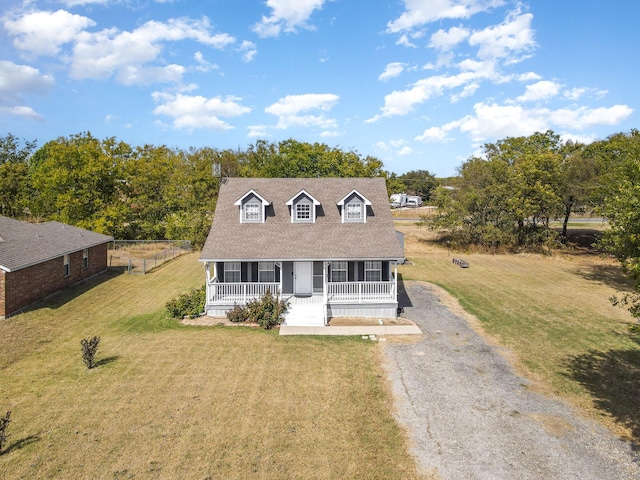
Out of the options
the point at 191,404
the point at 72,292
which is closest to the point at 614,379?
the point at 191,404

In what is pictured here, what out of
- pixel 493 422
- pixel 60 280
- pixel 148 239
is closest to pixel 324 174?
pixel 148 239

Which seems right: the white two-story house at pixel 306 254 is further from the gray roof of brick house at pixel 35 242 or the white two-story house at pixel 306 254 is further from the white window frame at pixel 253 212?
the gray roof of brick house at pixel 35 242

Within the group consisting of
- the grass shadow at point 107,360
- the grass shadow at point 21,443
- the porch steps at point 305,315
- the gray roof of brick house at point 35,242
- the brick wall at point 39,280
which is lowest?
the grass shadow at point 21,443

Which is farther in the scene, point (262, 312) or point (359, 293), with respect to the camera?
point (359, 293)

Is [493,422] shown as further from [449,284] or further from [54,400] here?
[449,284]

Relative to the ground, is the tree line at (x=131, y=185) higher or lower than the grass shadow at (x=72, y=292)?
higher

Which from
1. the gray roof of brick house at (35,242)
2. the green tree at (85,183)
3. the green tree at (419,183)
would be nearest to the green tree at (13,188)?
the green tree at (85,183)

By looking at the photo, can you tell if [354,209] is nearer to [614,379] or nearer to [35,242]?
[614,379]
